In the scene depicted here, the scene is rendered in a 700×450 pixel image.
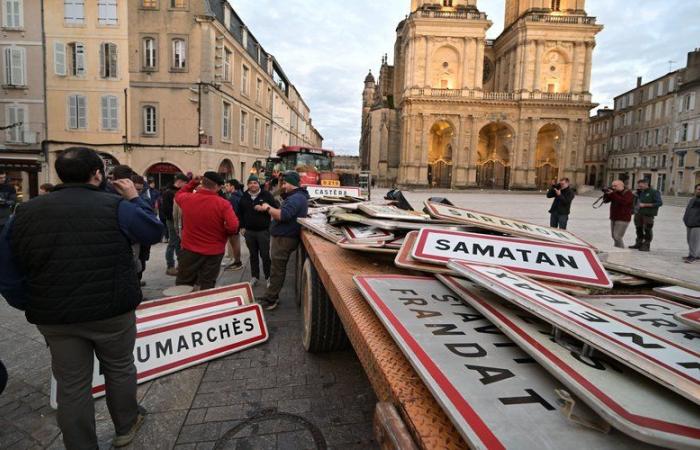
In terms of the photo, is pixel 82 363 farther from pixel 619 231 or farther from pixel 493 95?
pixel 493 95

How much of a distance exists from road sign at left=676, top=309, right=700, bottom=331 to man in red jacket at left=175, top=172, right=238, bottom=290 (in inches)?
169

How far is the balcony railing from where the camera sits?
40906 mm

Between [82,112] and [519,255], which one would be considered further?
Result: [82,112]

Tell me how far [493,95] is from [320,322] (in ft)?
144

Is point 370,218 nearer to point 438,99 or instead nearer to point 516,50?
point 438,99

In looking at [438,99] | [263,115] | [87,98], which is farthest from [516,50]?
[87,98]

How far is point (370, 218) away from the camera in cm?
370

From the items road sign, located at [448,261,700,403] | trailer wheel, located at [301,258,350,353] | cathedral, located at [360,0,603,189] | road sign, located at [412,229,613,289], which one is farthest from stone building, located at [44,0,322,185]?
cathedral, located at [360,0,603,189]

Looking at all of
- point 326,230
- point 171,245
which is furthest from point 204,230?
point 171,245

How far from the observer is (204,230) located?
15.8 feet

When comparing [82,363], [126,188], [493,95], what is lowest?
[82,363]

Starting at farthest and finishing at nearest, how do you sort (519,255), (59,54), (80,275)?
1. (59,54)
2. (519,255)
3. (80,275)

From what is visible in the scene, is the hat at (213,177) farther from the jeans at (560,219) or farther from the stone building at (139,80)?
the stone building at (139,80)

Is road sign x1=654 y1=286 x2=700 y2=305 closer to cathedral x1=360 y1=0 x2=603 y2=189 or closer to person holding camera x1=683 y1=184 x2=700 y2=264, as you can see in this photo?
person holding camera x1=683 y1=184 x2=700 y2=264
